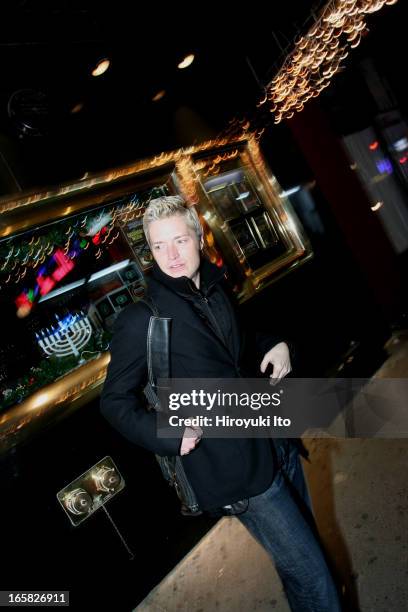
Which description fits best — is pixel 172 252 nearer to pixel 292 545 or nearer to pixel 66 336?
pixel 292 545

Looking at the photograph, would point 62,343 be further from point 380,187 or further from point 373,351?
point 380,187

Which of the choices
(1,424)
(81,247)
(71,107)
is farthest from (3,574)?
(71,107)

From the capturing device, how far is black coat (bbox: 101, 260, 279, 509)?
156 cm

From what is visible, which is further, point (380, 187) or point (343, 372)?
point (380, 187)

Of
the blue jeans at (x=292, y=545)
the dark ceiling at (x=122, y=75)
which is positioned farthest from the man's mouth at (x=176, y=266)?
the dark ceiling at (x=122, y=75)

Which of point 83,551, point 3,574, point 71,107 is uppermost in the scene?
point 71,107

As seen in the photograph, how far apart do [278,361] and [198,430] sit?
Answer: 23.3 inches

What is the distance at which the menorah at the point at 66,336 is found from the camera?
310 centimetres

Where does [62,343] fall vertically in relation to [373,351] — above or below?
above

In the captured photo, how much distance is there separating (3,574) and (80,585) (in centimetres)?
56

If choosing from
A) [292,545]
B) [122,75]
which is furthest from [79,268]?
[292,545]

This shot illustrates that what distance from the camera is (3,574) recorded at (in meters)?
2.37

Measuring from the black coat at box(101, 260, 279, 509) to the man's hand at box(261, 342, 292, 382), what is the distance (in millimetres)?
206

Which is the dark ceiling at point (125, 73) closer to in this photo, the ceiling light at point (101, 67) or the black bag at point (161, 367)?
the ceiling light at point (101, 67)
